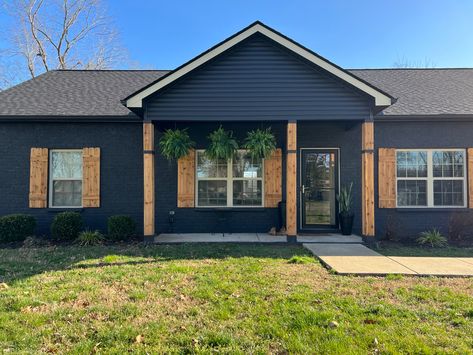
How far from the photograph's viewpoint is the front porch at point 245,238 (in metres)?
6.98

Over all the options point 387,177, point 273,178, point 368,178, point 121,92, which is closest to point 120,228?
point 273,178

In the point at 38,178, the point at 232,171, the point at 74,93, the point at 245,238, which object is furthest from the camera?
the point at 74,93

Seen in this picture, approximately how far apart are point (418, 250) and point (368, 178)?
69.4 inches

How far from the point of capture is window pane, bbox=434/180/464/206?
26.3ft

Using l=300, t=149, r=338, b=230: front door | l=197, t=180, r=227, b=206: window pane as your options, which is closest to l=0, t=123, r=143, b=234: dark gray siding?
l=197, t=180, r=227, b=206: window pane

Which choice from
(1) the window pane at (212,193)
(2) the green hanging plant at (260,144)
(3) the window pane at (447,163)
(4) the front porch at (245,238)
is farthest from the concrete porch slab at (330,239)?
(3) the window pane at (447,163)

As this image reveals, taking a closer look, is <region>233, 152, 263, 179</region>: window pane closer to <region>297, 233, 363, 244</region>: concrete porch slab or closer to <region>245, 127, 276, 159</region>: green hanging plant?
<region>245, 127, 276, 159</region>: green hanging plant

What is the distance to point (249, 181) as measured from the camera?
8.34m

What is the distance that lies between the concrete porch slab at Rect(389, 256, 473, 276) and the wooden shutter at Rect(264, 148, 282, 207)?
3202mm

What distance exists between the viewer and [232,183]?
8312mm

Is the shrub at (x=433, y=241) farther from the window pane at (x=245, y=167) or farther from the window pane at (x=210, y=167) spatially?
the window pane at (x=210, y=167)

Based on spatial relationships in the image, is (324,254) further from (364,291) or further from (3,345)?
(3,345)

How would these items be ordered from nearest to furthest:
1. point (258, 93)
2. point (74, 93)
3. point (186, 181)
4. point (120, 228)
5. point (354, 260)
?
point (354, 260) → point (258, 93) → point (120, 228) → point (186, 181) → point (74, 93)

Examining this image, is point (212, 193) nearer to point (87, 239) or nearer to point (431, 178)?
point (87, 239)
